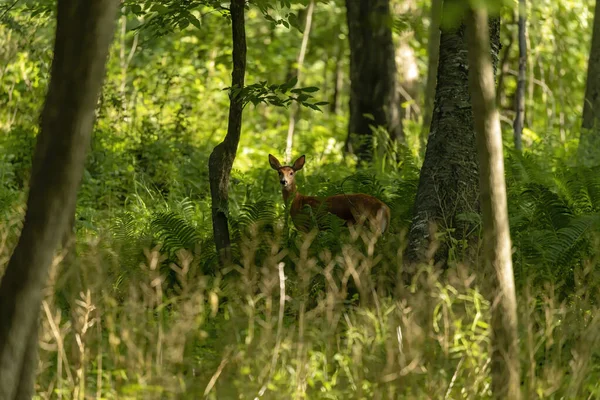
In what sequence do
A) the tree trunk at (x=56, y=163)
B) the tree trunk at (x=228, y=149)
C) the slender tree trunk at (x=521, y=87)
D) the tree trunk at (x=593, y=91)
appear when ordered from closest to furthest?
the tree trunk at (x=56, y=163) → the tree trunk at (x=228, y=149) → the slender tree trunk at (x=521, y=87) → the tree trunk at (x=593, y=91)

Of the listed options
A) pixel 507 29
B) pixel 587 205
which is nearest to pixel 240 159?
pixel 587 205

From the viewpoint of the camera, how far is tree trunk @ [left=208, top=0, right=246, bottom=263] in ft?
22.9

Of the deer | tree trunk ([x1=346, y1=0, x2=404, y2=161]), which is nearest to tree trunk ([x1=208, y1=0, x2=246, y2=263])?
the deer

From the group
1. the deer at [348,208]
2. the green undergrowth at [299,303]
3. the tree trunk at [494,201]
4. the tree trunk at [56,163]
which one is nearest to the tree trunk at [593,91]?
the green undergrowth at [299,303]

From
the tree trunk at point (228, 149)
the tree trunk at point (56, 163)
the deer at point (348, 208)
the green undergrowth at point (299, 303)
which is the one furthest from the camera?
the deer at point (348, 208)

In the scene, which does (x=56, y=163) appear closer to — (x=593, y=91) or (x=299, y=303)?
(x=299, y=303)

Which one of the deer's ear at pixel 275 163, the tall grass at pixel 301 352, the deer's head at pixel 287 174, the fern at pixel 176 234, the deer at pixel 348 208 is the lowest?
the tall grass at pixel 301 352

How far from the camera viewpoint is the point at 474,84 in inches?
173

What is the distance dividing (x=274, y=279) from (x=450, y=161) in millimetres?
3079

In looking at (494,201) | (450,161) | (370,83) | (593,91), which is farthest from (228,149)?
(593,91)

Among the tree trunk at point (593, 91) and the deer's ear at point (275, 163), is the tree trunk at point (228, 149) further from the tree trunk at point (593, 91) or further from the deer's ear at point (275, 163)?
the tree trunk at point (593, 91)

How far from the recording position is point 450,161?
7.20 meters

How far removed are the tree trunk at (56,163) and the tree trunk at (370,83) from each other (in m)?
10.2

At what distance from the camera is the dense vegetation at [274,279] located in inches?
170
